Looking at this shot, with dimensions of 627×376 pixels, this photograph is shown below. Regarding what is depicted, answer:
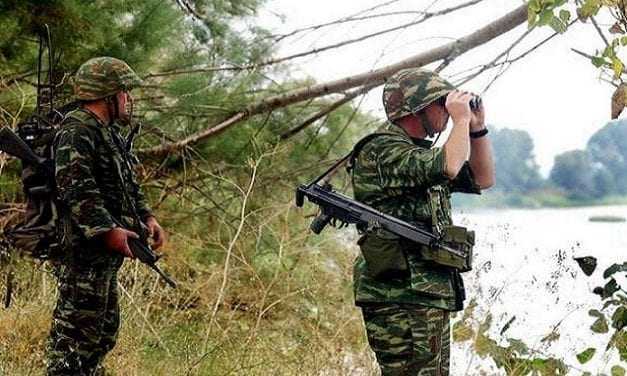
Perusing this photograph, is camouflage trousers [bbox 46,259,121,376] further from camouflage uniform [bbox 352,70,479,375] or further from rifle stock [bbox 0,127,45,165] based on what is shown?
camouflage uniform [bbox 352,70,479,375]

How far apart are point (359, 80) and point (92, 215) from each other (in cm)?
196

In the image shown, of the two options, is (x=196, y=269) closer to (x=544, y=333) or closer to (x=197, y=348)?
(x=197, y=348)

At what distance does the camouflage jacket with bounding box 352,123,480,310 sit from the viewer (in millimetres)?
2406

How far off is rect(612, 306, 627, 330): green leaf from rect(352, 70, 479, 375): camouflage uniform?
2.06 ft

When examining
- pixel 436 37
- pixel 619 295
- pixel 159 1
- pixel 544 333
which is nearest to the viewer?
pixel 619 295

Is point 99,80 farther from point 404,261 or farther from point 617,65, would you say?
point 617,65

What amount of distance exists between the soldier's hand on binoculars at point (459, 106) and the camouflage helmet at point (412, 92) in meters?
0.08

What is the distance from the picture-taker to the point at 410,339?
96.3 inches

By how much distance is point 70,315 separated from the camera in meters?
2.87

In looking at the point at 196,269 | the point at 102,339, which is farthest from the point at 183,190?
the point at 102,339

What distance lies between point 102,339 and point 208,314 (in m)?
1.44

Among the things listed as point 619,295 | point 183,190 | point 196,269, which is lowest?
point 196,269

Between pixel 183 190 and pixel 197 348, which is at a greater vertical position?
pixel 183 190

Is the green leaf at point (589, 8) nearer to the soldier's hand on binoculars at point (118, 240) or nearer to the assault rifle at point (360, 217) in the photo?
the assault rifle at point (360, 217)
